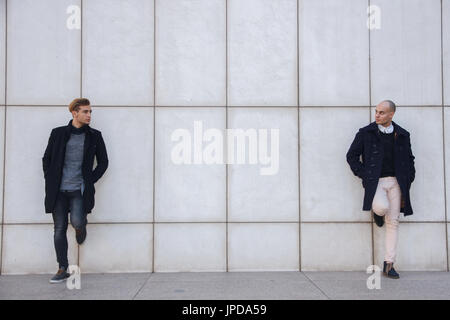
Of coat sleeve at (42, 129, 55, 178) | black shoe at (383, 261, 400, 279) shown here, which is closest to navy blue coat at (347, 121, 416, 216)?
black shoe at (383, 261, 400, 279)

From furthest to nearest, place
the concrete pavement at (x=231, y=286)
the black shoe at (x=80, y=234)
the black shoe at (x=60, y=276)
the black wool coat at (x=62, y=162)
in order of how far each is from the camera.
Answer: the black shoe at (x=80, y=234) → the black shoe at (x=60, y=276) → the black wool coat at (x=62, y=162) → the concrete pavement at (x=231, y=286)

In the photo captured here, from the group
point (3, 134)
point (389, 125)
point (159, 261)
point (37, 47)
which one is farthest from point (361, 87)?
point (3, 134)

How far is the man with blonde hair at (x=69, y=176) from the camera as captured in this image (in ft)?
17.2

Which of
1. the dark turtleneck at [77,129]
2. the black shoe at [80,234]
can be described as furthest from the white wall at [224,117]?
the dark turtleneck at [77,129]

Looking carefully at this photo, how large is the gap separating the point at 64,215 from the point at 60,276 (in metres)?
0.75

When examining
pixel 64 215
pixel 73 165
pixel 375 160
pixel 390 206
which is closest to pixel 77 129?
pixel 73 165

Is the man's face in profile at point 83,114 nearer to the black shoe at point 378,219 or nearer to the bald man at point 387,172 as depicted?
the bald man at point 387,172

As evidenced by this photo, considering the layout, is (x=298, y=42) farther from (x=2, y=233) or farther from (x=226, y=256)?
(x=2, y=233)

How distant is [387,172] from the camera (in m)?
5.48

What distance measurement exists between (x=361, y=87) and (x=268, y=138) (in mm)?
1466

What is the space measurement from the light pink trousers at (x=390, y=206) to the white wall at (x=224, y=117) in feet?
1.64

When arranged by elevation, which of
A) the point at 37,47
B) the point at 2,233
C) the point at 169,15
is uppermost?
the point at 169,15

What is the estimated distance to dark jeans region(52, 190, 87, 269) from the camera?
5305mm

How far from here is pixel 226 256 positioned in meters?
5.96
